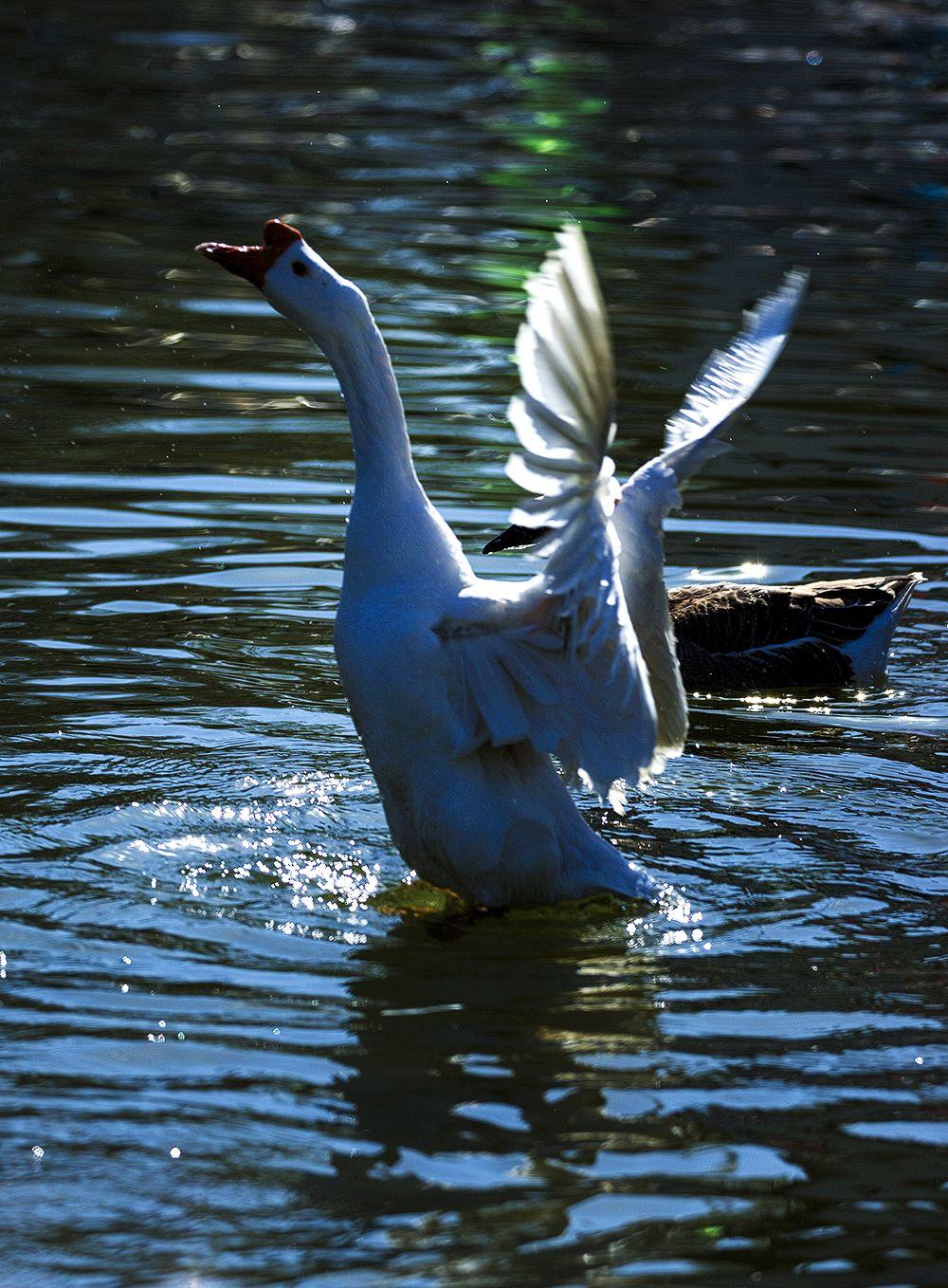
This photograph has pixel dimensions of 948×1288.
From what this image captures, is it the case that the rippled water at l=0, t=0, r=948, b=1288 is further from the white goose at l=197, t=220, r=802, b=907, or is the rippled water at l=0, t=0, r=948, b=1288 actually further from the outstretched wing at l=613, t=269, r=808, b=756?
the outstretched wing at l=613, t=269, r=808, b=756

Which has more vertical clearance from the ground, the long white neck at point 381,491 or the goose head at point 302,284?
the goose head at point 302,284

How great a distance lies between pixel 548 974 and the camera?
5359mm

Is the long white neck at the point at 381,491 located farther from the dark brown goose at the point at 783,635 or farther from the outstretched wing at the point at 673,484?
the dark brown goose at the point at 783,635

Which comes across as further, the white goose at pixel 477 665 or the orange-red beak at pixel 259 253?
the orange-red beak at pixel 259 253

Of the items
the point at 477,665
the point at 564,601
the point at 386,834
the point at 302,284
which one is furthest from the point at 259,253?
the point at 386,834

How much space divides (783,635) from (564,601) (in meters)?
3.62

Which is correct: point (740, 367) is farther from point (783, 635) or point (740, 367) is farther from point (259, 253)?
point (783, 635)

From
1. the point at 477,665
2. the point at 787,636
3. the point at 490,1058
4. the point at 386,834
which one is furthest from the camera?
the point at 787,636

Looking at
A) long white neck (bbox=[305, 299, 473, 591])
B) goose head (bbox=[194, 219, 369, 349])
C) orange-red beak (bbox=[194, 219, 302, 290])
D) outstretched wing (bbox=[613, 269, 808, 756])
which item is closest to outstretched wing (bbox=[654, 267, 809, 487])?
outstretched wing (bbox=[613, 269, 808, 756])

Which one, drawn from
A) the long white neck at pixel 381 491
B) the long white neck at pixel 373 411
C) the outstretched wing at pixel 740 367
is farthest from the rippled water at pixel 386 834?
the outstretched wing at pixel 740 367

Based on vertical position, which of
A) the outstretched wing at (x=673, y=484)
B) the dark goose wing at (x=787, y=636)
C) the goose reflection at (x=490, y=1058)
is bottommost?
the goose reflection at (x=490, y=1058)

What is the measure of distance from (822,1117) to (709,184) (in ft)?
46.3

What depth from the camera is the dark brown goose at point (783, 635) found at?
8141 millimetres

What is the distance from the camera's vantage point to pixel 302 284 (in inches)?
218
